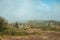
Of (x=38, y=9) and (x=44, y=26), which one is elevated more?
(x=38, y=9)

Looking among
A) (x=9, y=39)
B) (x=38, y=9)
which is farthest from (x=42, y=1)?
(x=9, y=39)

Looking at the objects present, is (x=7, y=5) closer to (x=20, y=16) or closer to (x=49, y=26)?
(x=20, y=16)

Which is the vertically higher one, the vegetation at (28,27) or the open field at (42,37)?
the vegetation at (28,27)

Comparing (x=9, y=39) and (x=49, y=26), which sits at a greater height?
(x=49, y=26)

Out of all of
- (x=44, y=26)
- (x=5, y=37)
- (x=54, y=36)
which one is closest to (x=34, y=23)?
(x=44, y=26)

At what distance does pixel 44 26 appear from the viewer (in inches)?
112

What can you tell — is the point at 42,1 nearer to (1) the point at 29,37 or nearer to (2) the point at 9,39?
(1) the point at 29,37

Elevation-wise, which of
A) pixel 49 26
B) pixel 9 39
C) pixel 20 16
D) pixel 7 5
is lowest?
pixel 9 39

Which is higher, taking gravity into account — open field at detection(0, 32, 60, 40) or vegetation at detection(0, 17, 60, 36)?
vegetation at detection(0, 17, 60, 36)

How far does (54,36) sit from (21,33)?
2.12 ft

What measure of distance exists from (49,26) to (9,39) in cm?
86

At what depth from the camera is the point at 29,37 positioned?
2.69 m

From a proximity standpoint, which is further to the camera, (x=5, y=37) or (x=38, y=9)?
(x=38, y=9)

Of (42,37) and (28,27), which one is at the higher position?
(28,27)
